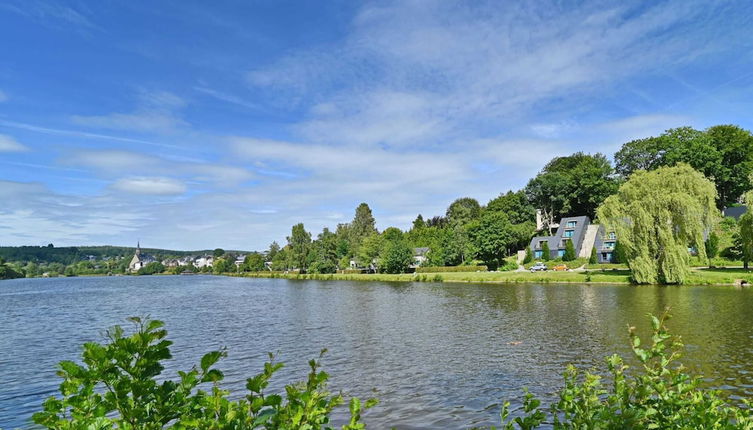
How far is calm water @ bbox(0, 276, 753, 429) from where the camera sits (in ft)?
50.7

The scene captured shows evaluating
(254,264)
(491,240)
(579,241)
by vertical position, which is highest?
(491,240)

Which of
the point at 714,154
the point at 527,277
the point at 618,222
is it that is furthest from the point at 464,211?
the point at 618,222

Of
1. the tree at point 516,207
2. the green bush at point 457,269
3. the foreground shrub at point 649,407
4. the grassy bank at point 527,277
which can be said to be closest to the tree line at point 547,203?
the tree at point 516,207

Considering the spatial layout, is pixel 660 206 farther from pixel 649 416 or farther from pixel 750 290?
pixel 649 416

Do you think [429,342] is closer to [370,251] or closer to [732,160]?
[370,251]

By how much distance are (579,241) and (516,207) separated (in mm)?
28145

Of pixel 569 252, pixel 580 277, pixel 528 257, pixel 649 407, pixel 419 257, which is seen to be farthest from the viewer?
pixel 419 257

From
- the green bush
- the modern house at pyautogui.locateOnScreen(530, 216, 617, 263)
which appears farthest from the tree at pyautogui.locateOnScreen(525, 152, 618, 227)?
the green bush

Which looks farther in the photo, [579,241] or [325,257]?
[325,257]

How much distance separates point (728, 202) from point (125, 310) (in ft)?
368

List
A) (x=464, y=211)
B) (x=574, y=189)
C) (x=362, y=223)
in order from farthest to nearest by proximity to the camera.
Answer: (x=362, y=223) < (x=464, y=211) < (x=574, y=189)

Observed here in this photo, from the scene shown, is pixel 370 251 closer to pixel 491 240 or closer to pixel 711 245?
pixel 491 240

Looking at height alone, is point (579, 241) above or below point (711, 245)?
above

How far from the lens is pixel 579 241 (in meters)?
91.2
